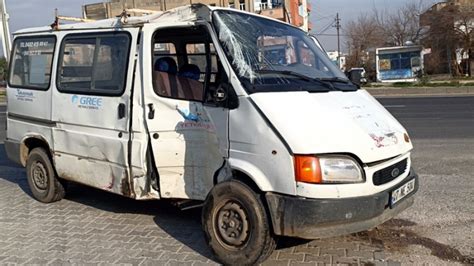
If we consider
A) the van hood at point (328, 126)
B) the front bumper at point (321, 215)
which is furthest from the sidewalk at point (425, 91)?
the front bumper at point (321, 215)

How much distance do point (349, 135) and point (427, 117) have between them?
10.8 meters

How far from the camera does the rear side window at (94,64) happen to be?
15.0 ft

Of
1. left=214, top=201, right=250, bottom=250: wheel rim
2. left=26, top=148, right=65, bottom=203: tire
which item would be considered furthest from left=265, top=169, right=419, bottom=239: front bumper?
left=26, top=148, right=65, bottom=203: tire

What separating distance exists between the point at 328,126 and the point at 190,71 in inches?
73.5

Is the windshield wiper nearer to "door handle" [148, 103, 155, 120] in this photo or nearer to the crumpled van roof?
the crumpled van roof

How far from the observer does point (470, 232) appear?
4.29m

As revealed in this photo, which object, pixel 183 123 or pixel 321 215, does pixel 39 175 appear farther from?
pixel 321 215

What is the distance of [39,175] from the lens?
5.82m

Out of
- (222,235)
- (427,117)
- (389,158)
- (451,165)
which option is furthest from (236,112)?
(427,117)

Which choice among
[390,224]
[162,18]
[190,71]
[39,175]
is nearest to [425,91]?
[390,224]

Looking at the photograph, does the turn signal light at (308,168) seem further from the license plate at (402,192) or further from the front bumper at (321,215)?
the license plate at (402,192)

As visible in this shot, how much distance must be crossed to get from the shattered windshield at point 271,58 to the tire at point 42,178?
315cm

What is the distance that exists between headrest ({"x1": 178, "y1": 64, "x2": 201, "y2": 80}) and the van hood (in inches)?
47.7

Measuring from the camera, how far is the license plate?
3646mm
